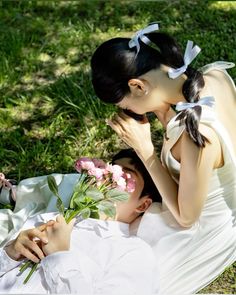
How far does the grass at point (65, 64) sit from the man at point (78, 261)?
53 centimetres

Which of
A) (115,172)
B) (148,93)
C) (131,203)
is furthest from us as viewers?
(131,203)

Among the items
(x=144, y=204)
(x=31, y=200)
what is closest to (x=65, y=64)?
(x=31, y=200)

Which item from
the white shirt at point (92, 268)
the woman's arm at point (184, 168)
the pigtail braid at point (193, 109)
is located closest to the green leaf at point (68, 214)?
the white shirt at point (92, 268)

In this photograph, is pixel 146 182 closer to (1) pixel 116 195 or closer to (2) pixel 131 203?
(2) pixel 131 203

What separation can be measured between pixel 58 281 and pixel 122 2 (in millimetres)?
2768

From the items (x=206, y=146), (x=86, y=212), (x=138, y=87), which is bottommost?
(x=86, y=212)

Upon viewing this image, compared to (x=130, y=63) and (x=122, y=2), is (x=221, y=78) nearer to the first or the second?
(x=130, y=63)

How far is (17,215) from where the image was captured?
3.11 metres

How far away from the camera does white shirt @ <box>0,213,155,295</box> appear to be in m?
2.54

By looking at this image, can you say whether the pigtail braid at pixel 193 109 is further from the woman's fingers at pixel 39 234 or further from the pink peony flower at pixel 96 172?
the woman's fingers at pixel 39 234

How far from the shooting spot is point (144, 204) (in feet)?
9.73

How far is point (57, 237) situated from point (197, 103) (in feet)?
2.72

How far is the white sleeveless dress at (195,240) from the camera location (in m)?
2.75

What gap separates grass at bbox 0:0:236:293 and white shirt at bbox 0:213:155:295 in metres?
0.51
